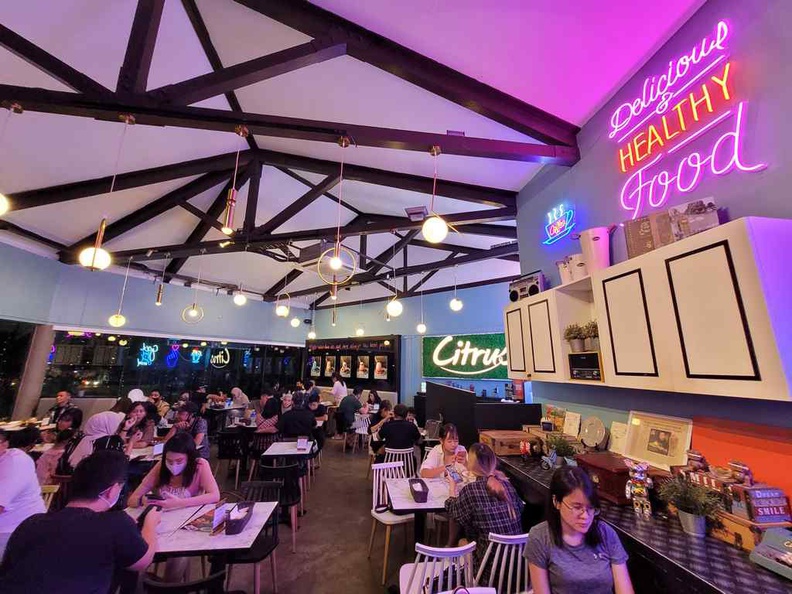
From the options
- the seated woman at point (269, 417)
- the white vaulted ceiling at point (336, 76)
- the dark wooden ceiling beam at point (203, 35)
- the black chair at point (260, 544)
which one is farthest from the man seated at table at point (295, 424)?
the dark wooden ceiling beam at point (203, 35)

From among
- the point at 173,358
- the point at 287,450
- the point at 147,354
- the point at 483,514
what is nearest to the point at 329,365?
the point at 173,358

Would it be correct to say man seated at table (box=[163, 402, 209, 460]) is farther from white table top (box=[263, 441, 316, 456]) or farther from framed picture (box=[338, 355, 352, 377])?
framed picture (box=[338, 355, 352, 377])

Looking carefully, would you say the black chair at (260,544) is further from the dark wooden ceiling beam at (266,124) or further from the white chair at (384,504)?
the dark wooden ceiling beam at (266,124)

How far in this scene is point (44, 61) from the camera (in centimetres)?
254

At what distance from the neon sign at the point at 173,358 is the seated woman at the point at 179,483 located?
7.25 metres

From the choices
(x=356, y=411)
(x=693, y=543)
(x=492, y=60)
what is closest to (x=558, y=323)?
(x=693, y=543)

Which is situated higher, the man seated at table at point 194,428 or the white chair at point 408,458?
the man seated at table at point 194,428

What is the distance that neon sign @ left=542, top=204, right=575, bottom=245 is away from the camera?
331 centimetres

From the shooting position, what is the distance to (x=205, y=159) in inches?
207

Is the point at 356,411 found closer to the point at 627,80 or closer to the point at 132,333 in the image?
the point at 132,333

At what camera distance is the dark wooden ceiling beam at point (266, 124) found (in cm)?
268

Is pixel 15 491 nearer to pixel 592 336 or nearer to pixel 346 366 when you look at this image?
pixel 592 336

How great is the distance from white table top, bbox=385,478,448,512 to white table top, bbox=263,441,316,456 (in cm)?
159

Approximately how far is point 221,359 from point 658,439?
34.1 feet
